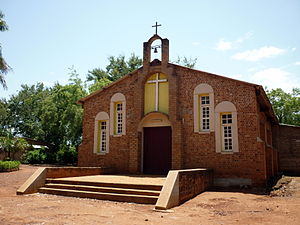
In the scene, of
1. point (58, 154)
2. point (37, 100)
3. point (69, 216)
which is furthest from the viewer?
point (37, 100)

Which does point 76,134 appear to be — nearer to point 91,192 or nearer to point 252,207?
point 91,192

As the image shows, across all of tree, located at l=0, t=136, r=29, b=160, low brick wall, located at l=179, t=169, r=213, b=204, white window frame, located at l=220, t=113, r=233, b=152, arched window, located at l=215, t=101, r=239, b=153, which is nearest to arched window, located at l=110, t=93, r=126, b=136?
arched window, located at l=215, t=101, r=239, b=153

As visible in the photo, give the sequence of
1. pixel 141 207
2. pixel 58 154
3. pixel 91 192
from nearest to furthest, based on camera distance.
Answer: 1. pixel 141 207
2. pixel 91 192
3. pixel 58 154

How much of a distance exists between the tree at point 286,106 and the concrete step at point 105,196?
33.1m

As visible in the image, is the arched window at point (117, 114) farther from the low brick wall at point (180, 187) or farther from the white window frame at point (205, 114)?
the low brick wall at point (180, 187)

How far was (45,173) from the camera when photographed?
1239 centimetres

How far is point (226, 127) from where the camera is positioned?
1453 centimetres

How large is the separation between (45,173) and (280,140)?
17.8 metres

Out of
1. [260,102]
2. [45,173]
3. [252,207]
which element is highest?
[260,102]

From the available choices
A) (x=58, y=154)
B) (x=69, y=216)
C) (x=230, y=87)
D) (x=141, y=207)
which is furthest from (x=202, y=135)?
(x=58, y=154)

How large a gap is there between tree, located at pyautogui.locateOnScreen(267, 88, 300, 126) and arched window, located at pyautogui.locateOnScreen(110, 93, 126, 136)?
Answer: 91.3ft

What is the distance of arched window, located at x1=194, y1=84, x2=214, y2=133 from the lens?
1487cm

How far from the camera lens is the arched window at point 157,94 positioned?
1619cm

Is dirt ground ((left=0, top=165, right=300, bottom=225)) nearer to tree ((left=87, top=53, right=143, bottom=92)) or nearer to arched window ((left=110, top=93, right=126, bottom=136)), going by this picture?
arched window ((left=110, top=93, right=126, bottom=136))
